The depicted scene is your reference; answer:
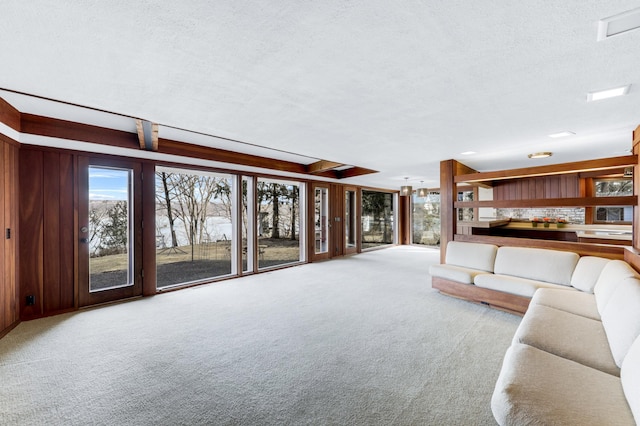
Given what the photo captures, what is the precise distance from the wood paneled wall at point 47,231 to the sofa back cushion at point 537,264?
19.7ft

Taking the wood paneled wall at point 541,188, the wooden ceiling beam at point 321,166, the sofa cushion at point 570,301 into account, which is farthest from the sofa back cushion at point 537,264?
the wooden ceiling beam at point 321,166

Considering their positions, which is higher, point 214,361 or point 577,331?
point 577,331

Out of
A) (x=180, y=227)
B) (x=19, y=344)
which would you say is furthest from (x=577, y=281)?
(x=180, y=227)

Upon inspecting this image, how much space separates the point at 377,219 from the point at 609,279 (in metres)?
7.35

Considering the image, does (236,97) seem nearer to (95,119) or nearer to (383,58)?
(383,58)

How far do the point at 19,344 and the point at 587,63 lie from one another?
5295mm

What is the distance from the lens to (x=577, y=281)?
3.12m

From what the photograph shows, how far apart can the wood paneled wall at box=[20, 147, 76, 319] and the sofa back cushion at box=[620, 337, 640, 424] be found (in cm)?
526

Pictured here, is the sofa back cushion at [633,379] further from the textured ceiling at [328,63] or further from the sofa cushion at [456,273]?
the sofa cushion at [456,273]

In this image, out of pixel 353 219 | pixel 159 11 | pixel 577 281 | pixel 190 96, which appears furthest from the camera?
pixel 353 219

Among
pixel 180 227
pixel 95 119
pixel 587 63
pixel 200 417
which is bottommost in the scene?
pixel 200 417

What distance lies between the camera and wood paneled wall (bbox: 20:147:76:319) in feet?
10.6

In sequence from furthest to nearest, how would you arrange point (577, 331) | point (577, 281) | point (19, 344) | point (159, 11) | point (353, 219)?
point (353, 219), point (577, 281), point (19, 344), point (577, 331), point (159, 11)

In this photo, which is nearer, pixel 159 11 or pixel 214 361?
pixel 159 11
